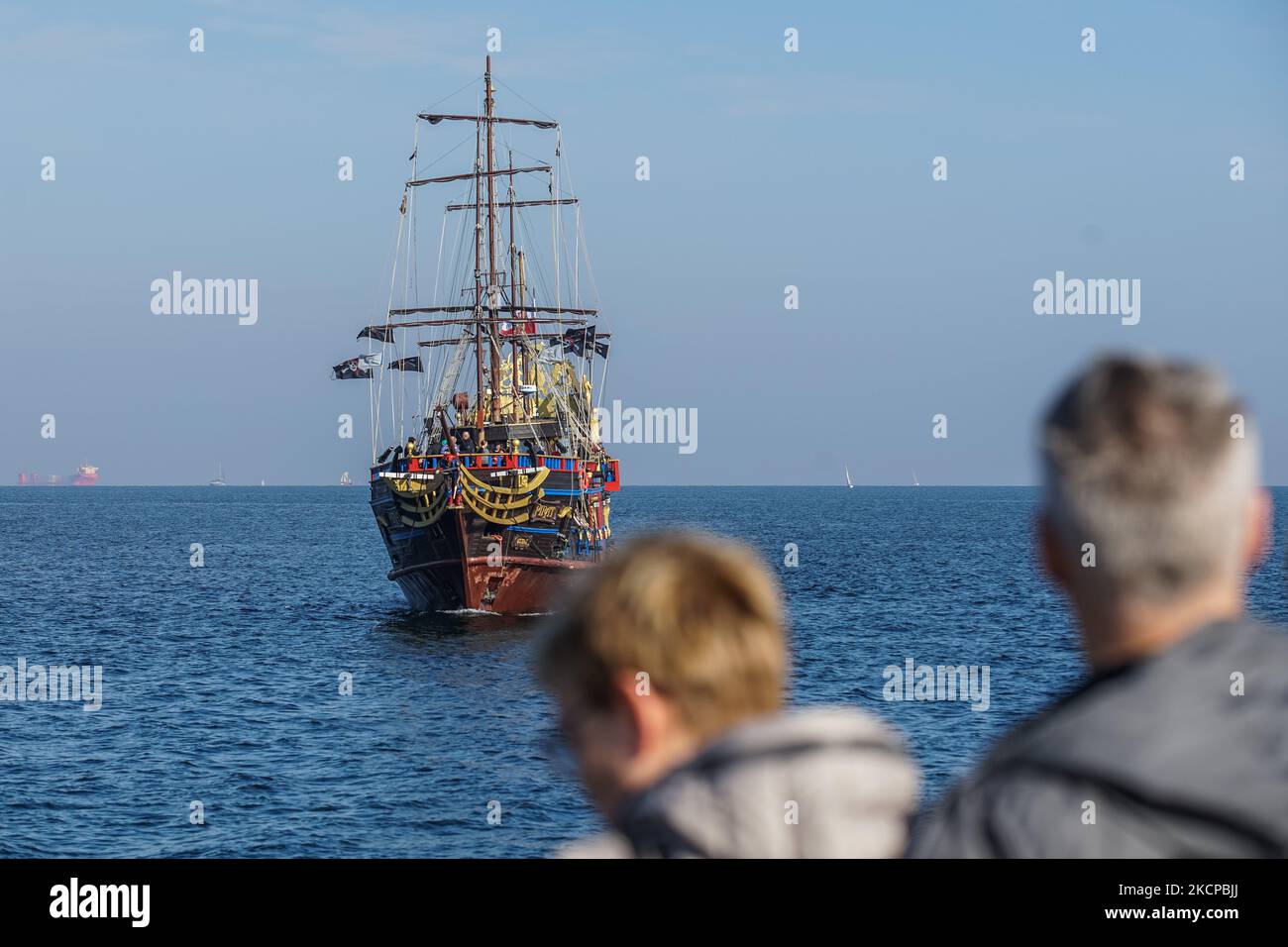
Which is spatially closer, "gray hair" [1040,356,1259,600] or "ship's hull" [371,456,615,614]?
"gray hair" [1040,356,1259,600]

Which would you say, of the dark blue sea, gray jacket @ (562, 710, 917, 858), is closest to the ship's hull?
the dark blue sea

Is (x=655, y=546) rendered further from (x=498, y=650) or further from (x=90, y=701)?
(x=498, y=650)

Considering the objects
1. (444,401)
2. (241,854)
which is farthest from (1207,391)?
(444,401)

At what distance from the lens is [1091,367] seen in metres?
2.18

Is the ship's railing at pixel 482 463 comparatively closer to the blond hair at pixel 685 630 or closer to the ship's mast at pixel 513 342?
the ship's mast at pixel 513 342

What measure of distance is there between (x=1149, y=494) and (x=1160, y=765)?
378 mm

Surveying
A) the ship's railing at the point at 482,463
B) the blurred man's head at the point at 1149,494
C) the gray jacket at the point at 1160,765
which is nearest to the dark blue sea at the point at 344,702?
the gray jacket at the point at 1160,765

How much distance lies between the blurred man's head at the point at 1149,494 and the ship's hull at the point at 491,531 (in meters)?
50.8

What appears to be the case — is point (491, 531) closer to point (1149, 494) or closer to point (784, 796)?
point (784, 796)

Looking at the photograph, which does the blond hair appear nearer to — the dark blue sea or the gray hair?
the dark blue sea

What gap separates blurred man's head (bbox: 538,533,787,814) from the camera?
2.27m

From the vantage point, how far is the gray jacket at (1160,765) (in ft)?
6.41

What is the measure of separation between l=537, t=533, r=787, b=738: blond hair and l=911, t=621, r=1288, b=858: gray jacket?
398mm
